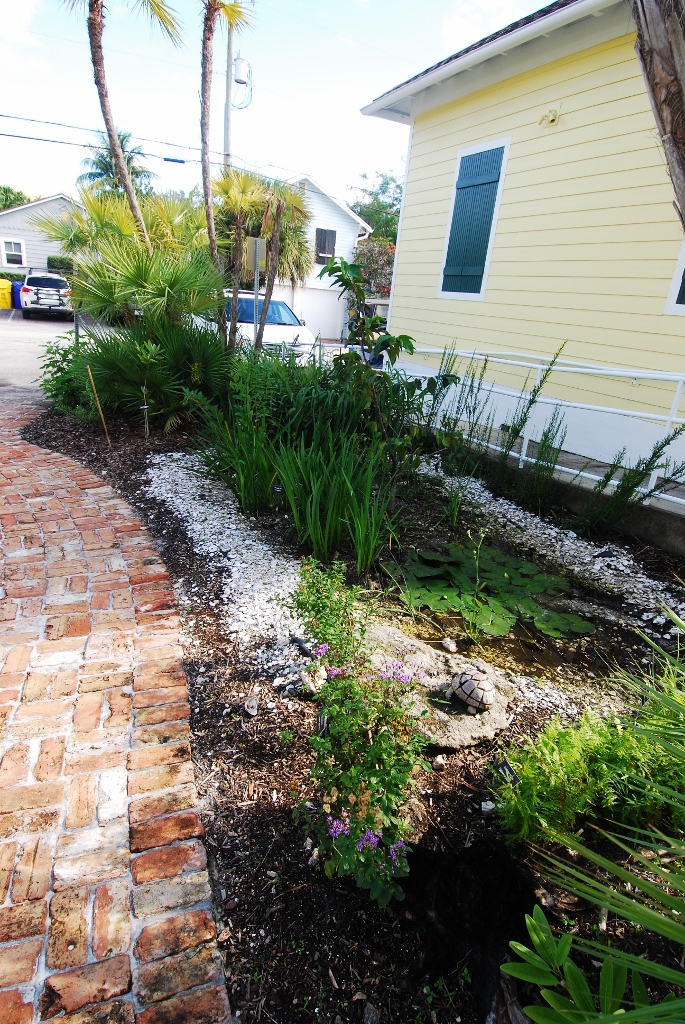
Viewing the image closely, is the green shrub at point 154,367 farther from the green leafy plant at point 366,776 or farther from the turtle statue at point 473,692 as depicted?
the green leafy plant at point 366,776

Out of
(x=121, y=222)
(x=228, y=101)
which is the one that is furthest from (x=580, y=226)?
(x=228, y=101)

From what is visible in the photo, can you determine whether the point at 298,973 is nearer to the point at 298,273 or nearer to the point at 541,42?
the point at 541,42

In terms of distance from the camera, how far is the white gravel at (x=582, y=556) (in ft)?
10.2

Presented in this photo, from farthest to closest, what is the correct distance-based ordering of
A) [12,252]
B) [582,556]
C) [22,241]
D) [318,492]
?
[12,252]
[22,241]
[582,556]
[318,492]

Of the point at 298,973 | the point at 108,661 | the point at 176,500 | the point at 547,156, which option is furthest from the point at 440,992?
the point at 547,156

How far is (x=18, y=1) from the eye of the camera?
846cm

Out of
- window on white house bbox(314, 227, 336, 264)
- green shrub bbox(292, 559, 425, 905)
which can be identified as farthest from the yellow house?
window on white house bbox(314, 227, 336, 264)

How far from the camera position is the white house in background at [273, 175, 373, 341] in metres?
23.1

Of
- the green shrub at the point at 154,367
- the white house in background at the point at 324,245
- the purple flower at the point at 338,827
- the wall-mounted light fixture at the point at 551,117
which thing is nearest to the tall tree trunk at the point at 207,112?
the green shrub at the point at 154,367

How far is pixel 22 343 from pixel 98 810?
13801 mm

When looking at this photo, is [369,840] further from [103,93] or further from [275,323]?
[275,323]

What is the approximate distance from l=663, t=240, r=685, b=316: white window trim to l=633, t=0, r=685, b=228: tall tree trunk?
3688 millimetres

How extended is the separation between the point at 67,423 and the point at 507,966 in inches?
233

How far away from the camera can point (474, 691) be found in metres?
2.06
